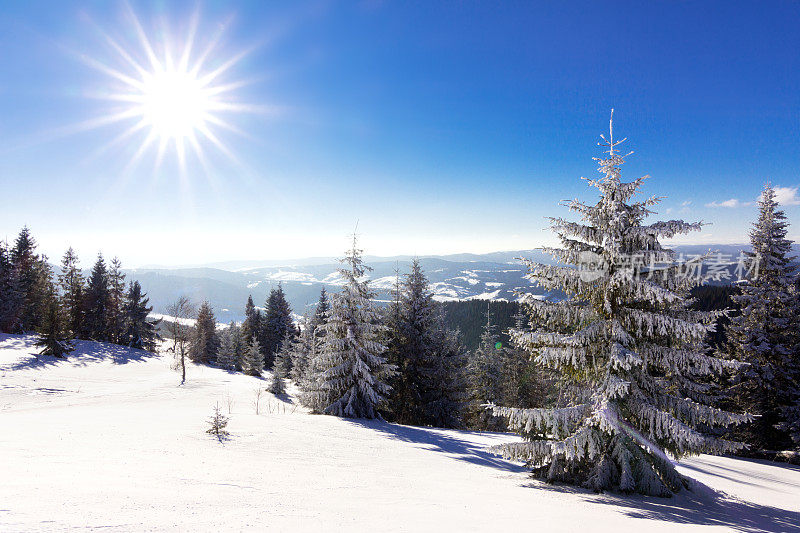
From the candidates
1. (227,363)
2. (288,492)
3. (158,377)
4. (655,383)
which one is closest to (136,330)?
(227,363)

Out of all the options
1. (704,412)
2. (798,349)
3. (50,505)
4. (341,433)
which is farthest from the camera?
(798,349)

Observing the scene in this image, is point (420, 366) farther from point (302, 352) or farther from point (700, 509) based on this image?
point (302, 352)

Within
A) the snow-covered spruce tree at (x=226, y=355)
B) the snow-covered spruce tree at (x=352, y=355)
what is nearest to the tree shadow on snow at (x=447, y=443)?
the snow-covered spruce tree at (x=352, y=355)

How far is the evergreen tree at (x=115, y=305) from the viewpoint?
4719 cm

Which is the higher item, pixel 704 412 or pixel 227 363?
pixel 704 412

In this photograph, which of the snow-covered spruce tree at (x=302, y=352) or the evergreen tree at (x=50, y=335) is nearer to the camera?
the evergreen tree at (x=50, y=335)

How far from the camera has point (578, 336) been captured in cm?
851

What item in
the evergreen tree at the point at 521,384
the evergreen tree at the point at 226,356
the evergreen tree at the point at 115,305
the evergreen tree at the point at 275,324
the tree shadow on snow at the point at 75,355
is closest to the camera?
the tree shadow on snow at the point at 75,355

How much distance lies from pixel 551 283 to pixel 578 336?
1440 millimetres

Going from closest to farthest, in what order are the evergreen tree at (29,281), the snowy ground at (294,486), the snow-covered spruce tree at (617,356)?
the snowy ground at (294,486) → the snow-covered spruce tree at (617,356) → the evergreen tree at (29,281)

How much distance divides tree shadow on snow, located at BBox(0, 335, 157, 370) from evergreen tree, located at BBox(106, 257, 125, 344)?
9.13m

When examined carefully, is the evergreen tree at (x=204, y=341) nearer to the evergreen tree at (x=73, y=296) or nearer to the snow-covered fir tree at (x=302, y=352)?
the evergreen tree at (x=73, y=296)

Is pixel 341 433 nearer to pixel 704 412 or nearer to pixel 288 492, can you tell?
pixel 288 492

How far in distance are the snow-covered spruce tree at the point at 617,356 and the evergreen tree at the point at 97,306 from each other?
55.1 metres
